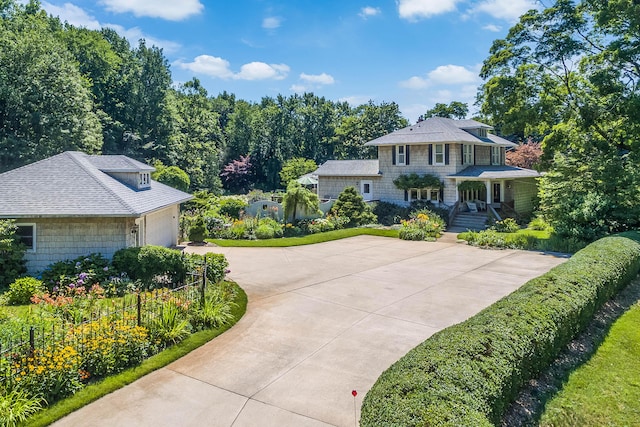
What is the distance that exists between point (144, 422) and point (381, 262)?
12.6 metres

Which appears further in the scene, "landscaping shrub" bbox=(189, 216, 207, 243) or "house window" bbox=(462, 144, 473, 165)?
"house window" bbox=(462, 144, 473, 165)

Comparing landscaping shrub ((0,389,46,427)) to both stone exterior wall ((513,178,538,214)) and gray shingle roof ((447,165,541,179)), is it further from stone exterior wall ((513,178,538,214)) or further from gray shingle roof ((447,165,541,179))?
stone exterior wall ((513,178,538,214))

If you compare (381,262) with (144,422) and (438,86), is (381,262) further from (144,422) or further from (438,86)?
(438,86)

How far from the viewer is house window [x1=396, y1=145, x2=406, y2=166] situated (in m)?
31.7

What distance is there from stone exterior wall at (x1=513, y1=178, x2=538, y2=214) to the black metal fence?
26577 millimetres

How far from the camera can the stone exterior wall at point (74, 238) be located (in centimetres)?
1386

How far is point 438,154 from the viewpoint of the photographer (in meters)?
30.1

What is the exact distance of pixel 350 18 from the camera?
18.0m

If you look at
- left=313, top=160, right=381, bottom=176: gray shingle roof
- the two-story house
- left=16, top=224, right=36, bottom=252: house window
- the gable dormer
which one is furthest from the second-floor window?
left=16, top=224, right=36, bottom=252: house window

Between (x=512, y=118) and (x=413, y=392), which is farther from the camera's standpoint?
(x=512, y=118)

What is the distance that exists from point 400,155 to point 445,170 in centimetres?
374

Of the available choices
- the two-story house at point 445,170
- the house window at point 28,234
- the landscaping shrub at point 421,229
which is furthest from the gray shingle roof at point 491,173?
the house window at point 28,234

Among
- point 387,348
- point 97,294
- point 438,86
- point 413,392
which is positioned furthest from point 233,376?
point 438,86

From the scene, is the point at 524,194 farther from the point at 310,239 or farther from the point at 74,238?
the point at 74,238
